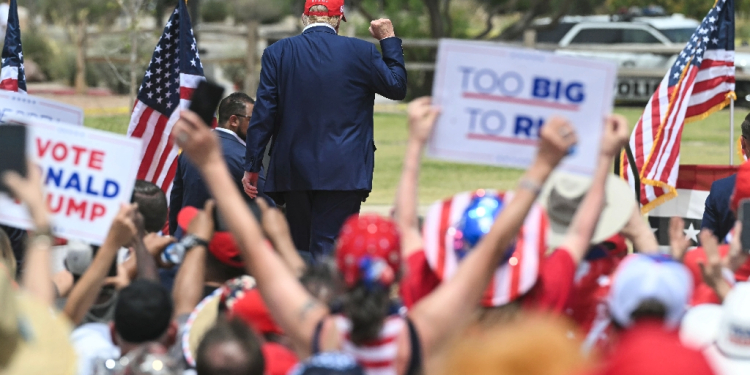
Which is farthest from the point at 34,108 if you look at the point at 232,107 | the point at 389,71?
the point at 389,71

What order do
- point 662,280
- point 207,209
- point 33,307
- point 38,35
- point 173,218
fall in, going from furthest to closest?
point 38,35 < point 173,218 < point 207,209 < point 33,307 < point 662,280

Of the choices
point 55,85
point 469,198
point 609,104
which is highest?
point 609,104

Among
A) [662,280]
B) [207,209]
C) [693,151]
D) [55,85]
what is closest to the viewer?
[662,280]

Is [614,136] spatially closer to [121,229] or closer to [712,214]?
[121,229]

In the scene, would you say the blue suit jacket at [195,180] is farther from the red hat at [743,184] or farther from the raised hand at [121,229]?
the red hat at [743,184]

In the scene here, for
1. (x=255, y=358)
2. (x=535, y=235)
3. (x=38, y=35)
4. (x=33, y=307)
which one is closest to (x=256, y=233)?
(x=255, y=358)

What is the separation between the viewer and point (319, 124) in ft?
21.5

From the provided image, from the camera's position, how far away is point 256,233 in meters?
3.04

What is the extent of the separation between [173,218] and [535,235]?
3808 millimetres

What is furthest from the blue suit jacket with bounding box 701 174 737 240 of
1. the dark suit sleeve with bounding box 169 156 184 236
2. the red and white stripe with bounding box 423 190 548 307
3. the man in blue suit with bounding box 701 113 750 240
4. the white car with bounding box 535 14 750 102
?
the white car with bounding box 535 14 750 102

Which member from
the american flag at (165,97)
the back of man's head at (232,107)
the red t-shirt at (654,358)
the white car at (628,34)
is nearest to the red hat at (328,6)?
the back of man's head at (232,107)

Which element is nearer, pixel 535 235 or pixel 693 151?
pixel 535 235

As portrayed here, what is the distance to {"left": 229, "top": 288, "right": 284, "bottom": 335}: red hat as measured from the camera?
12.3ft

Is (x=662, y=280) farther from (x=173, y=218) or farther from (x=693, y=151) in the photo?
(x=693, y=151)
